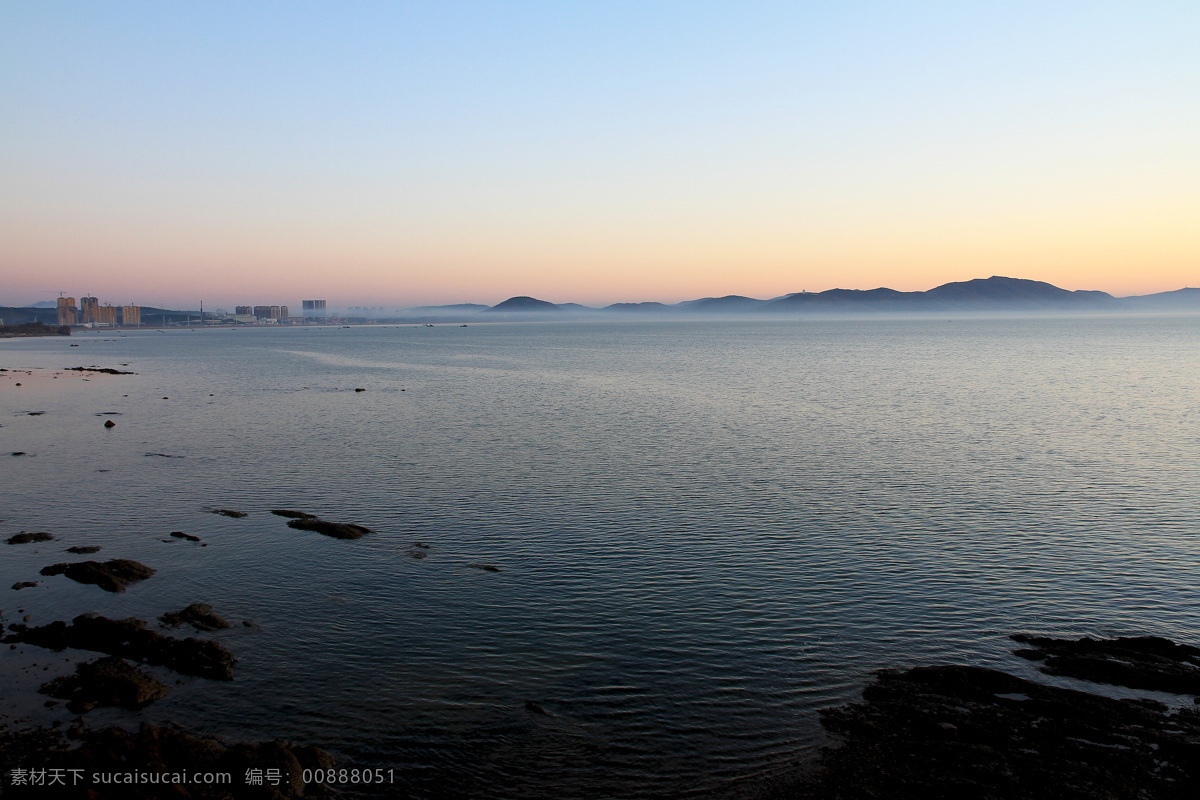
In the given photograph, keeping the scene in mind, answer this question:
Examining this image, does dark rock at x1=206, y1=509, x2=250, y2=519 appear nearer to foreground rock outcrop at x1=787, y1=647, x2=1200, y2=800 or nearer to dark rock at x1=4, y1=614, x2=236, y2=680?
dark rock at x1=4, y1=614, x2=236, y2=680

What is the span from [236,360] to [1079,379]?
12548 centimetres

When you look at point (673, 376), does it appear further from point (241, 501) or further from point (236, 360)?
point (236, 360)

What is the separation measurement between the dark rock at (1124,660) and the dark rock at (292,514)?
2257 centimetres

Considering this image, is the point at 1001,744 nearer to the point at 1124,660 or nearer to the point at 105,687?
the point at 1124,660

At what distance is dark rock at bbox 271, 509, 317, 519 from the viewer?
27297mm

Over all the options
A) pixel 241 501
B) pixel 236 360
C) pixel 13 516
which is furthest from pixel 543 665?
pixel 236 360

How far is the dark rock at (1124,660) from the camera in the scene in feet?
46.4

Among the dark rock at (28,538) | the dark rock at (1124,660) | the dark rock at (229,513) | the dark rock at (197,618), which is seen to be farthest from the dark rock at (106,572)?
the dark rock at (1124,660)

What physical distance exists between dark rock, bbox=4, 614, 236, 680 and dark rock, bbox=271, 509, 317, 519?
1005 cm

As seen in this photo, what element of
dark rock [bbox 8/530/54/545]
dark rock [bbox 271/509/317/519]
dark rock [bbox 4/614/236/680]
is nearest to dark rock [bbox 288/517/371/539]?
dark rock [bbox 271/509/317/519]

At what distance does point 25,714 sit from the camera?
13258 mm

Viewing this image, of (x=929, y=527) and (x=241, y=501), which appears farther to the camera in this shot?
(x=241, y=501)

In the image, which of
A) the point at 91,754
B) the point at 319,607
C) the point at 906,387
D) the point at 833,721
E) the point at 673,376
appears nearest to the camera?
the point at 91,754

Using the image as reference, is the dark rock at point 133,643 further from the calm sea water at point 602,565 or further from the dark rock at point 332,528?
the dark rock at point 332,528
